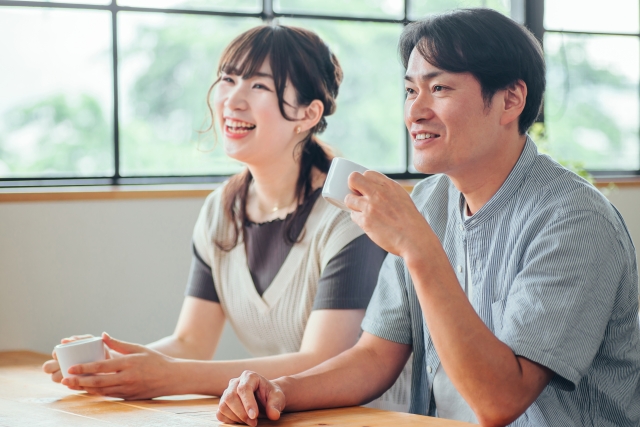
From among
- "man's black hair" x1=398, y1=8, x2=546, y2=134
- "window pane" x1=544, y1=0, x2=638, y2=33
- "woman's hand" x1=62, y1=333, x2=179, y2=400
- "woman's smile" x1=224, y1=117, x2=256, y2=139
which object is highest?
"window pane" x1=544, y1=0, x2=638, y2=33

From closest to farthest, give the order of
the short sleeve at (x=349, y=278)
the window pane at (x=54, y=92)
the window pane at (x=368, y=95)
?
the short sleeve at (x=349, y=278) < the window pane at (x=54, y=92) < the window pane at (x=368, y=95)

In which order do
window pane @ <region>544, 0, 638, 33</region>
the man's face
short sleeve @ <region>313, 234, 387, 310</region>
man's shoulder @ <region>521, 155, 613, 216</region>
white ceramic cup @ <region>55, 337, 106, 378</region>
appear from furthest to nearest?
window pane @ <region>544, 0, 638, 33</region>, short sleeve @ <region>313, 234, 387, 310</region>, white ceramic cup @ <region>55, 337, 106, 378</region>, the man's face, man's shoulder @ <region>521, 155, 613, 216</region>

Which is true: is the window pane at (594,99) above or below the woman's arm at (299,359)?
above

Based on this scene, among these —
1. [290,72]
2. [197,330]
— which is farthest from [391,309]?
[290,72]

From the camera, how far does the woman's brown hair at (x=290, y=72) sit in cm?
202

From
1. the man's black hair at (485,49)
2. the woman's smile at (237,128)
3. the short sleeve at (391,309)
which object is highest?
the man's black hair at (485,49)

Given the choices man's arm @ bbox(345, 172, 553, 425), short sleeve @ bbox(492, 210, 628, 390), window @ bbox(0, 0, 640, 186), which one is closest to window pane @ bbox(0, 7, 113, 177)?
window @ bbox(0, 0, 640, 186)

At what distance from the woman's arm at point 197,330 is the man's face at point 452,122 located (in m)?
0.84

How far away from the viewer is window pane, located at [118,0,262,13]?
3.02m

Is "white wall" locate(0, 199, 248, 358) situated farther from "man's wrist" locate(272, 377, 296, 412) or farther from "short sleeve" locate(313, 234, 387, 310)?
"man's wrist" locate(272, 377, 296, 412)

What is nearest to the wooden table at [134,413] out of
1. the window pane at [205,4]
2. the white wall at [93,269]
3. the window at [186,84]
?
the white wall at [93,269]

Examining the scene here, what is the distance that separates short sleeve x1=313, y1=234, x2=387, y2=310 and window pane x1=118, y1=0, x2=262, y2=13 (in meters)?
1.62

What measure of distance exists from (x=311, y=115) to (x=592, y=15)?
2.63 metres

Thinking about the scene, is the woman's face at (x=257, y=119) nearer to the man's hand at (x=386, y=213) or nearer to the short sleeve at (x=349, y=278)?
the short sleeve at (x=349, y=278)
